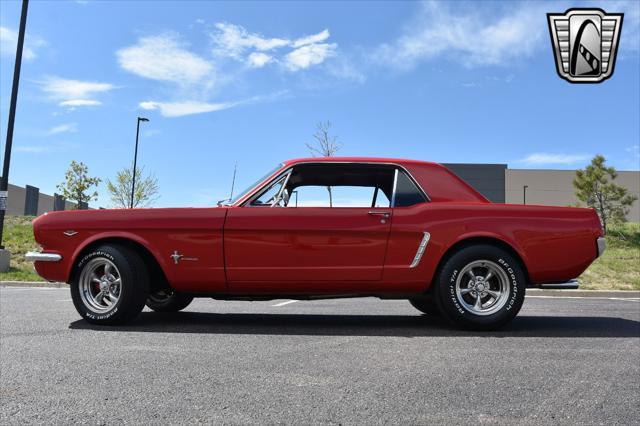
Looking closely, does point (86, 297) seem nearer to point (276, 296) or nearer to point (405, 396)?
point (276, 296)

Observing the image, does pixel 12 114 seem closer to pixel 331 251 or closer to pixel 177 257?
pixel 177 257

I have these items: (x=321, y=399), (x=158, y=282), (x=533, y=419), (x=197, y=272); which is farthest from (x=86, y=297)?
(x=533, y=419)

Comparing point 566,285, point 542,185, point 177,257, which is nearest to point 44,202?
point 542,185

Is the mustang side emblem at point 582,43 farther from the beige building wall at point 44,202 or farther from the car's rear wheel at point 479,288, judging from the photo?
the beige building wall at point 44,202

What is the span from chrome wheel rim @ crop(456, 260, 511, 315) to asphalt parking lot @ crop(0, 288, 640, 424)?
261 mm

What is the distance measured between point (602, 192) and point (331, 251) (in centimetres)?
2925

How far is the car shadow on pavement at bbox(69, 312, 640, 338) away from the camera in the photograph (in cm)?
471

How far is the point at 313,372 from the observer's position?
3.22 metres

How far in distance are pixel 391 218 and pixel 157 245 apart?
7.51 feet

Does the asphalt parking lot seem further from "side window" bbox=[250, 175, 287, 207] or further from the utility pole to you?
the utility pole

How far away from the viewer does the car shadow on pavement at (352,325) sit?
185 inches

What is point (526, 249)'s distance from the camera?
16.0 ft

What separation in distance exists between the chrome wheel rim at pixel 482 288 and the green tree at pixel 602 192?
27064 millimetres

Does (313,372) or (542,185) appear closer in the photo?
(313,372)
